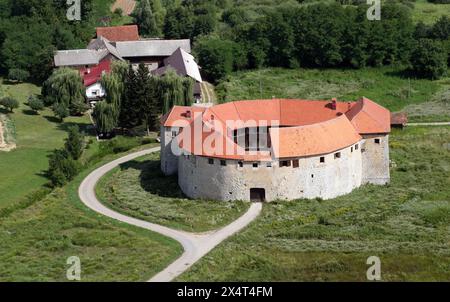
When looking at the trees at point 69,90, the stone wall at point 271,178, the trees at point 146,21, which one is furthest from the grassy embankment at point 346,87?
the stone wall at point 271,178

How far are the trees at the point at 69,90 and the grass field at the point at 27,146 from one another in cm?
179

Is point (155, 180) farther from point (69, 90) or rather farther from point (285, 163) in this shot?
point (69, 90)

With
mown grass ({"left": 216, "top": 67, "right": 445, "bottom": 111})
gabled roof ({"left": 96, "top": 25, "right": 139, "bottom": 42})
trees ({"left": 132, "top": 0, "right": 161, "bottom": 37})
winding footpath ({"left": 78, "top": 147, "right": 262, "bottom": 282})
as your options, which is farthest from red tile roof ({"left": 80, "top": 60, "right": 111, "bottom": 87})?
winding footpath ({"left": 78, "top": 147, "right": 262, "bottom": 282})

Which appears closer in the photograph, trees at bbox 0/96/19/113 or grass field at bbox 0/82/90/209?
grass field at bbox 0/82/90/209

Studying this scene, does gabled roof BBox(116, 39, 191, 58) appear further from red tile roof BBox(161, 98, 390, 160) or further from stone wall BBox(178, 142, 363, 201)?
stone wall BBox(178, 142, 363, 201)

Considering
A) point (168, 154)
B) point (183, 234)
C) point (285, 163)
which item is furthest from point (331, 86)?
point (183, 234)

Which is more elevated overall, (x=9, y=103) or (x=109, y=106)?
(x=109, y=106)

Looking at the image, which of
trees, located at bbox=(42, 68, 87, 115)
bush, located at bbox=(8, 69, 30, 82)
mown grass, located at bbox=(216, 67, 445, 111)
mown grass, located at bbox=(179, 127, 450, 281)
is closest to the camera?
mown grass, located at bbox=(179, 127, 450, 281)

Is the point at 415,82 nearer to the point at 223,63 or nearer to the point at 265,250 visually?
the point at 223,63

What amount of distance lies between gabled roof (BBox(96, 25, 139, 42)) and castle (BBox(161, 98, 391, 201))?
2229 inches

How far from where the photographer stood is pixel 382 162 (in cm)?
7800

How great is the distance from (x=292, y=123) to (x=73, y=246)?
Result: 1178 inches

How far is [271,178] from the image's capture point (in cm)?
7144

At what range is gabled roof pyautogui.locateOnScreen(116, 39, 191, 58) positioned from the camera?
126 m
